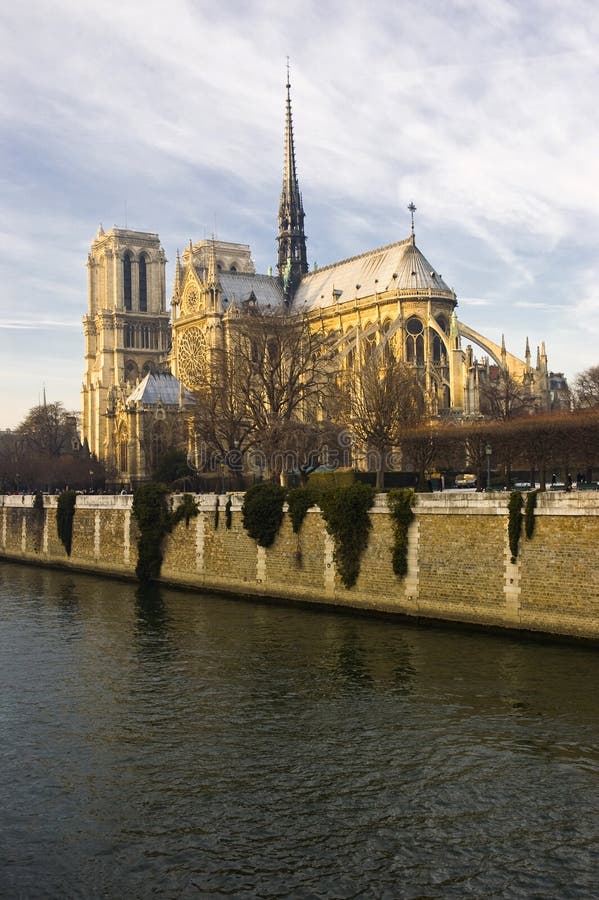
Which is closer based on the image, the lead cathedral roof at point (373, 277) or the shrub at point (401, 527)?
the shrub at point (401, 527)

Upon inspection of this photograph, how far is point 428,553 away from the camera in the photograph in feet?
89.0

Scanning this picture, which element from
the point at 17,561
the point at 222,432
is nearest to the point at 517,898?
the point at 222,432

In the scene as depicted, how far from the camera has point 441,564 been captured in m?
26.7

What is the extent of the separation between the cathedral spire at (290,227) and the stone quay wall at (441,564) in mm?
54480

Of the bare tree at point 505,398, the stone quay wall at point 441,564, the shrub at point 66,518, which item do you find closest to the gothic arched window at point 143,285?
the bare tree at point 505,398

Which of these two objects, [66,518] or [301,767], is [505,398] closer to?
[66,518]

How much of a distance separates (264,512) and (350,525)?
4.27 meters

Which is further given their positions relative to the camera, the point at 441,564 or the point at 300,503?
the point at 300,503

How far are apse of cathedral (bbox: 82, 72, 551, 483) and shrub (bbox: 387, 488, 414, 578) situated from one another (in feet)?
78.8

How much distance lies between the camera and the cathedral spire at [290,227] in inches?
3489

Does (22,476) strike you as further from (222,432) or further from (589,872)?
(589,872)

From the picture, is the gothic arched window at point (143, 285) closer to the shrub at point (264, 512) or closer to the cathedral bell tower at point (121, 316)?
the cathedral bell tower at point (121, 316)

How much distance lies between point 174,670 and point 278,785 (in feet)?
25.7

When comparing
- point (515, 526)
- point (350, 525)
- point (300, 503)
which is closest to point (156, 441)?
point (300, 503)
